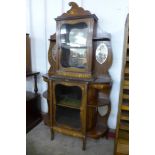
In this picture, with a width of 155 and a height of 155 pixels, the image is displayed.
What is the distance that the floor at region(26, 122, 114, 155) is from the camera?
5.68 ft

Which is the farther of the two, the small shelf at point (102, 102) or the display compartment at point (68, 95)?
the display compartment at point (68, 95)

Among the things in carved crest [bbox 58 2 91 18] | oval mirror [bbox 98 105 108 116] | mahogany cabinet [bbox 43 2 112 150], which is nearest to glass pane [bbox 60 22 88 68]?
mahogany cabinet [bbox 43 2 112 150]

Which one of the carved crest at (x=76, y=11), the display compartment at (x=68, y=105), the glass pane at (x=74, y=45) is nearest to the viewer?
the carved crest at (x=76, y=11)

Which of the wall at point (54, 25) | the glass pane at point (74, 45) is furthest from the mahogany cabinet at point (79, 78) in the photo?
the wall at point (54, 25)

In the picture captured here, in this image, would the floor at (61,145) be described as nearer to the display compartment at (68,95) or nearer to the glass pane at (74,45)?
the display compartment at (68,95)

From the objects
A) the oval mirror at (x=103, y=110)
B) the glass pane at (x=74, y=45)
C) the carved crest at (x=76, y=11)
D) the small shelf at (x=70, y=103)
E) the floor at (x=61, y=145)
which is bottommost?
the floor at (x=61, y=145)

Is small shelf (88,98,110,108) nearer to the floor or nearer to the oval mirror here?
the oval mirror

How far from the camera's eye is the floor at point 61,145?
5.68 ft

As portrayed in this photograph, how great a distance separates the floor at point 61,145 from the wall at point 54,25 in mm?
313

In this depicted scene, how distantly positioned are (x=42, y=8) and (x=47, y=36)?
40cm

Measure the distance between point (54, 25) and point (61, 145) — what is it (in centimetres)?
161
